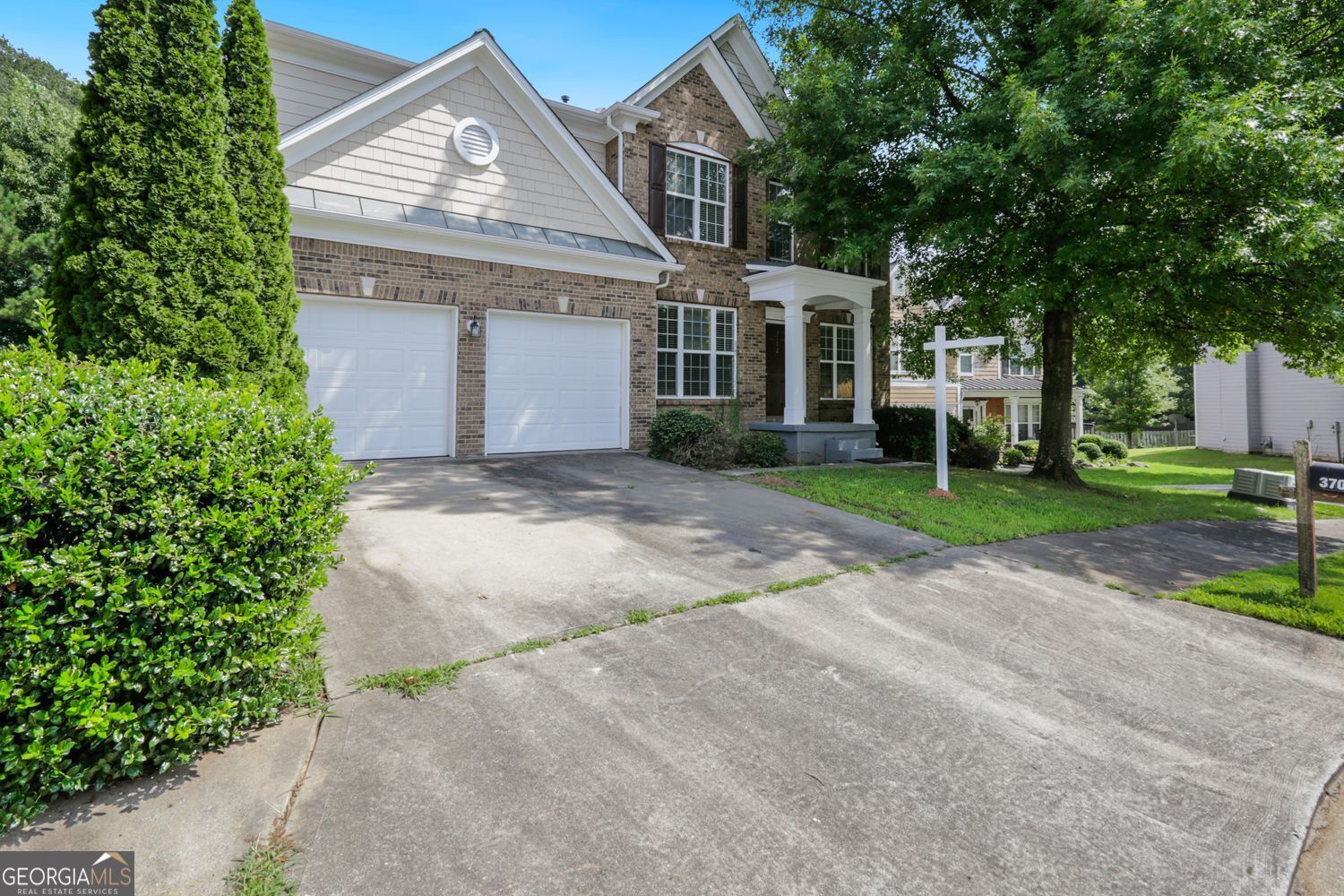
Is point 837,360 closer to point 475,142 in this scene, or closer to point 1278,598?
point 475,142

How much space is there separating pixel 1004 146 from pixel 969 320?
3.77 meters

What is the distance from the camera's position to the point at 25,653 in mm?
2184

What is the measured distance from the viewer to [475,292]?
34.6 ft

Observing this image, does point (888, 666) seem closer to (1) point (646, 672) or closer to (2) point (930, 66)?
(1) point (646, 672)

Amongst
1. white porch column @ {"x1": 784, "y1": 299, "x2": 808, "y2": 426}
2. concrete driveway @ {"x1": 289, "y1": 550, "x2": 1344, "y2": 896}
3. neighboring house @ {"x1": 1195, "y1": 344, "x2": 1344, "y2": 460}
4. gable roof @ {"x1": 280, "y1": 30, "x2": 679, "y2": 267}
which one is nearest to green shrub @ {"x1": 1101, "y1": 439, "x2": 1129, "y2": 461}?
neighboring house @ {"x1": 1195, "y1": 344, "x2": 1344, "y2": 460}

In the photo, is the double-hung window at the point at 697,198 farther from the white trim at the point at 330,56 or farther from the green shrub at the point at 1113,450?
the green shrub at the point at 1113,450

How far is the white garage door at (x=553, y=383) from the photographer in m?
10.9

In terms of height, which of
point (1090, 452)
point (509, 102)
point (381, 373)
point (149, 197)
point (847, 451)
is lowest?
point (1090, 452)

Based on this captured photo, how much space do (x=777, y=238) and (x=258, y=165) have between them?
35.6 ft

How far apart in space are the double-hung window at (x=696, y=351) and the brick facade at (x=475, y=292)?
0.73m

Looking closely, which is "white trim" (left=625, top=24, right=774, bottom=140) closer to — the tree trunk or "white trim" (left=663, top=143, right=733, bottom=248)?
"white trim" (left=663, top=143, right=733, bottom=248)

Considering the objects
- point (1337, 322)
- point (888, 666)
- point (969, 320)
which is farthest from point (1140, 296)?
point (888, 666)

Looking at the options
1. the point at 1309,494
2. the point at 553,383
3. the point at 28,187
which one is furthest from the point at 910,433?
the point at 28,187

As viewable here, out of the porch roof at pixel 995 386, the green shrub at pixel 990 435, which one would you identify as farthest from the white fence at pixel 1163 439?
the green shrub at pixel 990 435
